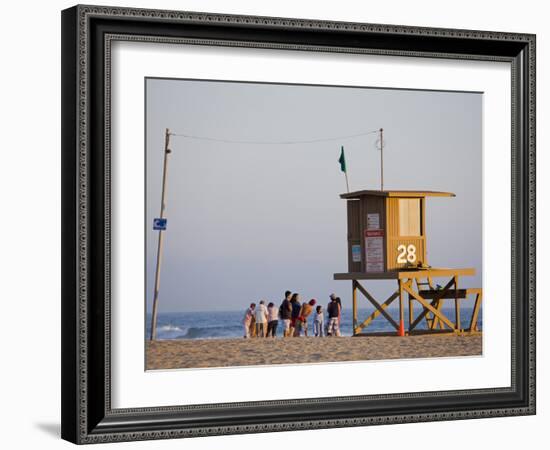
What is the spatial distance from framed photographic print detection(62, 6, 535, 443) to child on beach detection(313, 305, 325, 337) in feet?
0.09

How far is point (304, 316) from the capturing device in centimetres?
1057

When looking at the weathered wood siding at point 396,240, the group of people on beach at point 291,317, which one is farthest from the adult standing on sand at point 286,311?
the weathered wood siding at point 396,240

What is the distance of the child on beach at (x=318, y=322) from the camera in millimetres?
10552

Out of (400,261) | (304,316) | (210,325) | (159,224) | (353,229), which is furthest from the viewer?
(400,261)

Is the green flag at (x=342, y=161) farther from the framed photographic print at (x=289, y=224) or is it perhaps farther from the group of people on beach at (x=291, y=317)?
the group of people on beach at (x=291, y=317)

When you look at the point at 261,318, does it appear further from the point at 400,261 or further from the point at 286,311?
the point at 400,261

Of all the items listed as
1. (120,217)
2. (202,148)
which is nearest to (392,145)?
(202,148)

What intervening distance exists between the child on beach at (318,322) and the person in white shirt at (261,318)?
474 millimetres

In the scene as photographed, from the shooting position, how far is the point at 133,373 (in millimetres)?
9703

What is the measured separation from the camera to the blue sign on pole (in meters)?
9.82

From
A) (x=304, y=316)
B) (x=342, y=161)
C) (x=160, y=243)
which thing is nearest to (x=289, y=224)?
(x=342, y=161)

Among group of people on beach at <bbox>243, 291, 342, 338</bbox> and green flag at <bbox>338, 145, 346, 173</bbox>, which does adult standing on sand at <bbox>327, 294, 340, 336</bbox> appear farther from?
green flag at <bbox>338, 145, 346, 173</bbox>

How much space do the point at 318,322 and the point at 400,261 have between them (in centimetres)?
110

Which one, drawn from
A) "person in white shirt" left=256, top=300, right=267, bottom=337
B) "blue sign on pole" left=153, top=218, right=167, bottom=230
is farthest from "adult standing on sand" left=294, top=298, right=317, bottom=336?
"blue sign on pole" left=153, top=218, right=167, bottom=230
